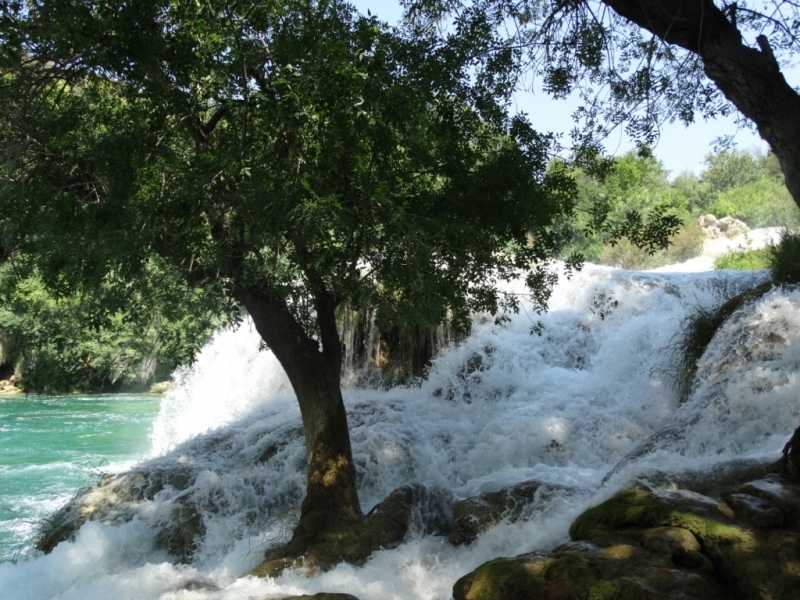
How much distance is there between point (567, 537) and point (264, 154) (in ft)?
11.9

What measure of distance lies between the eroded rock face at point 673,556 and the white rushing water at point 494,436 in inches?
41.8

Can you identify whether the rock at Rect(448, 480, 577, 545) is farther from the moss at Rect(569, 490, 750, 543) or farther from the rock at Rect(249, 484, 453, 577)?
the moss at Rect(569, 490, 750, 543)

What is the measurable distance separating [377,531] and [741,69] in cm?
473

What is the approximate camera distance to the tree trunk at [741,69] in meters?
4.27

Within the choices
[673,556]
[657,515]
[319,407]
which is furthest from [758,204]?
[673,556]

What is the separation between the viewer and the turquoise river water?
1066 centimetres

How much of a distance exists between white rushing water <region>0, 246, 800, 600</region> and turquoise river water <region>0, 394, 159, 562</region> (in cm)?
198

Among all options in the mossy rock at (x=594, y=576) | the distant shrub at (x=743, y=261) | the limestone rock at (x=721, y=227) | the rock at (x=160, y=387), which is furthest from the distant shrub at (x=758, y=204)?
the mossy rock at (x=594, y=576)

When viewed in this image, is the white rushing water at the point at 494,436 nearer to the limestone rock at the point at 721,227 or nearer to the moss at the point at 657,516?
the moss at the point at 657,516

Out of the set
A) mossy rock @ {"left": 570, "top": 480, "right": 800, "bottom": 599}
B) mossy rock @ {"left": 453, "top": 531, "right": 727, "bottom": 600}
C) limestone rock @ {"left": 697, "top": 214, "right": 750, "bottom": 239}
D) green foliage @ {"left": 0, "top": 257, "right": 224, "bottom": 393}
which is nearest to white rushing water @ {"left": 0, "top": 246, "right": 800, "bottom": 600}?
mossy rock @ {"left": 570, "top": 480, "right": 800, "bottom": 599}

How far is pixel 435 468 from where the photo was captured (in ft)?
30.9

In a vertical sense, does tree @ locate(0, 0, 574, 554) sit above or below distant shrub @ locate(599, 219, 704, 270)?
below

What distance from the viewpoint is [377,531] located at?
6.87 m

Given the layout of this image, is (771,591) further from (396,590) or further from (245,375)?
(245,375)
